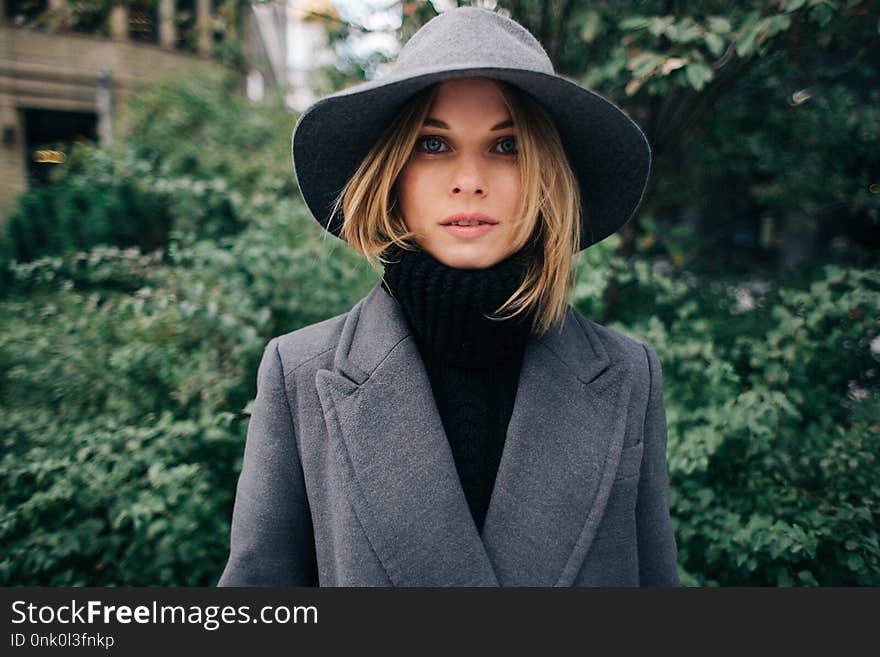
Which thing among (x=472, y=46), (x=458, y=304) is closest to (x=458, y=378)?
(x=458, y=304)

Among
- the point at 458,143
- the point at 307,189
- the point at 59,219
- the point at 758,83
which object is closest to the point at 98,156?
the point at 59,219

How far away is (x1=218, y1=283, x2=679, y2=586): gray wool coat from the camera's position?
45.5 inches

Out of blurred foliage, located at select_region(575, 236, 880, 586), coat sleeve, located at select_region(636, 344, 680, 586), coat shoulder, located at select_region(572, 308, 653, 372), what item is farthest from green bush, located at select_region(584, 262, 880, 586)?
coat shoulder, located at select_region(572, 308, 653, 372)

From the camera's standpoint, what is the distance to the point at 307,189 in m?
1.36

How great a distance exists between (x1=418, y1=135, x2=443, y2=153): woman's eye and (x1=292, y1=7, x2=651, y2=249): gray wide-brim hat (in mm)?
94

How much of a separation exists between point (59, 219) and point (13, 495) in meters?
4.41

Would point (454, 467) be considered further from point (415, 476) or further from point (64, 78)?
point (64, 78)

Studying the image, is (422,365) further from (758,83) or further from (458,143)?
(758,83)

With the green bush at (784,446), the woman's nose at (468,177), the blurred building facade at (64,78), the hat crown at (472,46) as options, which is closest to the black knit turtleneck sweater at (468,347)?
the woman's nose at (468,177)

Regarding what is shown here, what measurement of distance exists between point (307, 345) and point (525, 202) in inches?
23.7

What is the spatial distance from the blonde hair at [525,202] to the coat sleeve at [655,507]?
0.34 meters

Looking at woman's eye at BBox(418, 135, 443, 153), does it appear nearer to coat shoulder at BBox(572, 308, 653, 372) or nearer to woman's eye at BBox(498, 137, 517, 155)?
woman's eye at BBox(498, 137, 517, 155)

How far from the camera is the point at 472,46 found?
1107 mm

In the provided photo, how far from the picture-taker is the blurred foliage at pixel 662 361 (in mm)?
1987
